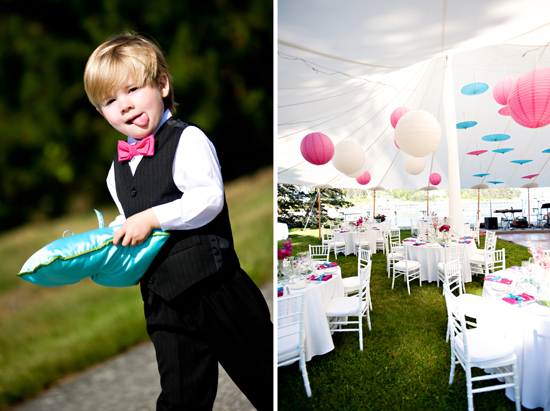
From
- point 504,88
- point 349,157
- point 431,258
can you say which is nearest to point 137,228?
point 349,157

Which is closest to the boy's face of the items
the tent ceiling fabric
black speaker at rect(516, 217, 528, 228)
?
the tent ceiling fabric

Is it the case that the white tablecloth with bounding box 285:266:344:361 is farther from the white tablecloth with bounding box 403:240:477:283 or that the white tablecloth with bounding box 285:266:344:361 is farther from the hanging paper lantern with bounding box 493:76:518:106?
the hanging paper lantern with bounding box 493:76:518:106

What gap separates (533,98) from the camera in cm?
316

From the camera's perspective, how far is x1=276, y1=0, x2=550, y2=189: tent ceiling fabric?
333cm

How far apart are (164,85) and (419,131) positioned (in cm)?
352

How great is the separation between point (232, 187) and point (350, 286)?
2.85 meters

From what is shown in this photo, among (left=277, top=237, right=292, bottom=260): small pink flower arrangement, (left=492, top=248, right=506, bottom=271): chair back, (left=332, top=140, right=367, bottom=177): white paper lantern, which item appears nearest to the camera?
(left=277, top=237, right=292, bottom=260): small pink flower arrangement

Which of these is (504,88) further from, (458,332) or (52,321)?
(52,321)

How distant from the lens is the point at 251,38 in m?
2.06

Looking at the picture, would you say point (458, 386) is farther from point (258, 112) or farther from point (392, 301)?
point (258, 112)

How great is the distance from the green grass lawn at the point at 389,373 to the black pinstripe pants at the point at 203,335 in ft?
5.05

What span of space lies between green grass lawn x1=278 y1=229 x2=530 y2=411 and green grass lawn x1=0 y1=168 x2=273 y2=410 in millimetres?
1523

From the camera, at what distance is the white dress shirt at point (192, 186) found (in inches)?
39.0

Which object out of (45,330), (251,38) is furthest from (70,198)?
(251,38)
